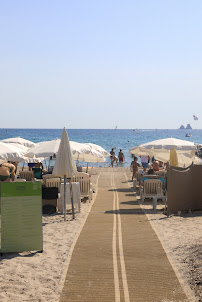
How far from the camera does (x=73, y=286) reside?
6633mm

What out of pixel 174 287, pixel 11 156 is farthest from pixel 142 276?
pixel 11 156

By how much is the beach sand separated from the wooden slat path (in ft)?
0.60

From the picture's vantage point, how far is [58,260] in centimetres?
802

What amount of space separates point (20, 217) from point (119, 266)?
6.92 ft

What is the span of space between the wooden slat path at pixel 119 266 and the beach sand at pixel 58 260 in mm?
182

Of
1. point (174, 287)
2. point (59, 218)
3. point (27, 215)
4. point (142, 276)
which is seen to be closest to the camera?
point (174, 287)

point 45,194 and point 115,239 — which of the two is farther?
point 45,194

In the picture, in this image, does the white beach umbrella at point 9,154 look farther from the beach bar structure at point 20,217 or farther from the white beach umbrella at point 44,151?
the beach bar structure at point 20,217

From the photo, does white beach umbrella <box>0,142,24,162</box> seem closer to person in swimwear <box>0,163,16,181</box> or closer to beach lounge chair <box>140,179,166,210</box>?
person in swimwear <box>0,163,16,181</box>

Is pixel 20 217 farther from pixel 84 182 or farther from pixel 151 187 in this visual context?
pixel 151 187

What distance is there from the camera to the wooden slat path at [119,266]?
633 cm

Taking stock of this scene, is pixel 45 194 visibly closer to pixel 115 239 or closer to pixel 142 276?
pixel 115 239

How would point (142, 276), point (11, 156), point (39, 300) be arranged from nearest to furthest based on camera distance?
point (39, 300), point (142, 276), point (11, 156)

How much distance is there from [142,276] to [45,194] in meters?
6.85
